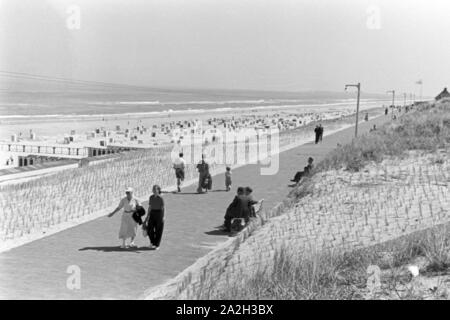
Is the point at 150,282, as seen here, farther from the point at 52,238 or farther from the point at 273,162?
the point at 273,162

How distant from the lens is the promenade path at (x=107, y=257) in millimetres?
7312

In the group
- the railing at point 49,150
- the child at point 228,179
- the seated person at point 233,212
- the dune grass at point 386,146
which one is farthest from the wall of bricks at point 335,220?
the railing at point 49,150

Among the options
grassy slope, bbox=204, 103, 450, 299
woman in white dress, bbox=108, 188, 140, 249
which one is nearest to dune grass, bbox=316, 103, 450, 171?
woman in white dress, bbox=108, 188, 140, 249

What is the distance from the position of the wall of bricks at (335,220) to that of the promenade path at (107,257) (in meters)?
0.39

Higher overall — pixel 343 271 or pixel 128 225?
pixel 343 271

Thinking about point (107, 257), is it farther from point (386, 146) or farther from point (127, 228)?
point (386, 146)

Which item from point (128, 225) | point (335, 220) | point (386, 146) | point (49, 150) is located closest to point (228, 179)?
point (335, 220)

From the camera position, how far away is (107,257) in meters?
8.98

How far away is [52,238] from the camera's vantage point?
1033 cm

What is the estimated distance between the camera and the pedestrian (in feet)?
31.8

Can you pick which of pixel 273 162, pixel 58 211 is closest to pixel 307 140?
pixel 273 162

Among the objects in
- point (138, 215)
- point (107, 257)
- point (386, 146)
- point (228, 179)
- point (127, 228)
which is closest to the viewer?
point (107, 257)

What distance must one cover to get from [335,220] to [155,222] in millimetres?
3480

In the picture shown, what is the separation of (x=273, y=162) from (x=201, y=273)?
15623 mm
